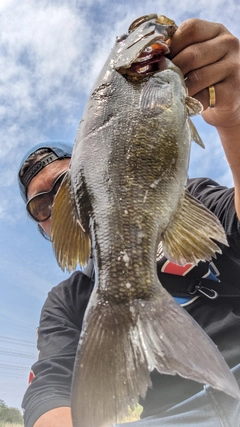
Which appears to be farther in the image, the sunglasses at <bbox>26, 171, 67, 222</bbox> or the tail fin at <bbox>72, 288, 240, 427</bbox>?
the sunglasses at <bbox>26, 171, 67, 222</bbox>

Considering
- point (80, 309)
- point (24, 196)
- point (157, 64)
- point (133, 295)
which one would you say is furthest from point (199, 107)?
point (24, 196)

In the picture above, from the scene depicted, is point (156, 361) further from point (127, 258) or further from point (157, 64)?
point (157, 64)

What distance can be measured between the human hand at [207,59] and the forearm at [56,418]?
6.84 ft

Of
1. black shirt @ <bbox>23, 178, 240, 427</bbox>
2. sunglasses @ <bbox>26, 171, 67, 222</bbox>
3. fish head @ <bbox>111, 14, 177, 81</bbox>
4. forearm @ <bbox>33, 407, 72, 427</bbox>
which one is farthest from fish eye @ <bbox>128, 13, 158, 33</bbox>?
forearm @ <bbox>33, 407, 72, 427</bbox>

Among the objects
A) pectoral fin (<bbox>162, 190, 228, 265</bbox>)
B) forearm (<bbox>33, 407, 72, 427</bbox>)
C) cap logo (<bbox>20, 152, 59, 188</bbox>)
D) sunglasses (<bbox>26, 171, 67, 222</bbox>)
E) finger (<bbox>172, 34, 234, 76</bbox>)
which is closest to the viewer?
pectoral fin (<bbox>162, 190, 228, 265</bbox>)

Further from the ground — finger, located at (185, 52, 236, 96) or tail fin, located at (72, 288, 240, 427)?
finger, located at (185, 52, 236, 96)

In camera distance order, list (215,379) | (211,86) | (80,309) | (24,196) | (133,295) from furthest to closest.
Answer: (24,196) < (80,309) < (211,86) < (133,295) < (215,379)

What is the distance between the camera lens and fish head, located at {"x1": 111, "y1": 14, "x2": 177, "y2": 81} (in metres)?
1.52

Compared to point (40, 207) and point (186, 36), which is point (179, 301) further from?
point (40, 207)

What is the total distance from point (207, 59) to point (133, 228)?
3.17 ft

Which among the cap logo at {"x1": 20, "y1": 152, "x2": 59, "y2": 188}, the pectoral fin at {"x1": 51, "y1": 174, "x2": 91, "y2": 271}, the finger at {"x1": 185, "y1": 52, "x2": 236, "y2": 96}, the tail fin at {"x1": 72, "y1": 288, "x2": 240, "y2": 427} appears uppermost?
the cap logo at {"x1": 20, "y1": 152, "x2": 59, "y2": 188}

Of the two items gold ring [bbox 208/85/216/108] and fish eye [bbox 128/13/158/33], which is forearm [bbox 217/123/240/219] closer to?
gold ring [bbox 208/85/216/108]

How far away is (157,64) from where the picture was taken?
62.2 inches

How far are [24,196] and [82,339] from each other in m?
3.10
